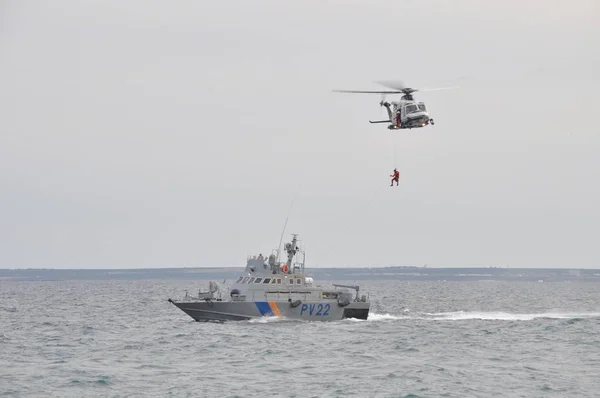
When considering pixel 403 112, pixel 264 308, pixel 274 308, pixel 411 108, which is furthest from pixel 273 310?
pixel 411 108

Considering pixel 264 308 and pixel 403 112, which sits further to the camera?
pixel 264 308

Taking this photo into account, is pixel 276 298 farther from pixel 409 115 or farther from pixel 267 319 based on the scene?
pixel 409 115

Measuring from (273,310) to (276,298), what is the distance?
774 millimetres

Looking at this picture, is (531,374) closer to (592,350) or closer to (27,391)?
(592,350)

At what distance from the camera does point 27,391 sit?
34.3 m

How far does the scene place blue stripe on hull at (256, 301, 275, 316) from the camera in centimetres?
5707

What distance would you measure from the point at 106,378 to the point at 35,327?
27.6 metres

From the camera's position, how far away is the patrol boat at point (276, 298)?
57.4m

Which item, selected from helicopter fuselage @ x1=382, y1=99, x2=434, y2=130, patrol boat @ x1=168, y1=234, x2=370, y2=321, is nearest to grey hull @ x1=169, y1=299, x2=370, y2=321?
patrol boat @ x1=168, y1=234, x2=370, y2=321

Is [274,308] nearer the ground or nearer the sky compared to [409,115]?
nearer the ground

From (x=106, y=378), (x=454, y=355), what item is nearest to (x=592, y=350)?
(x=454, y=355)

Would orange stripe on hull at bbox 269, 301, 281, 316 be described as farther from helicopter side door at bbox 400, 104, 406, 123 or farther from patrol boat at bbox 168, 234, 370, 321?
helicopter side door at bbox 400, 104, 406, 123

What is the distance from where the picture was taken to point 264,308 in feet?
187

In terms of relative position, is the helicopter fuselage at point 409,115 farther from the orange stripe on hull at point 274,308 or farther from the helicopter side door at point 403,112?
the orange stripe on hull at point 274,308
